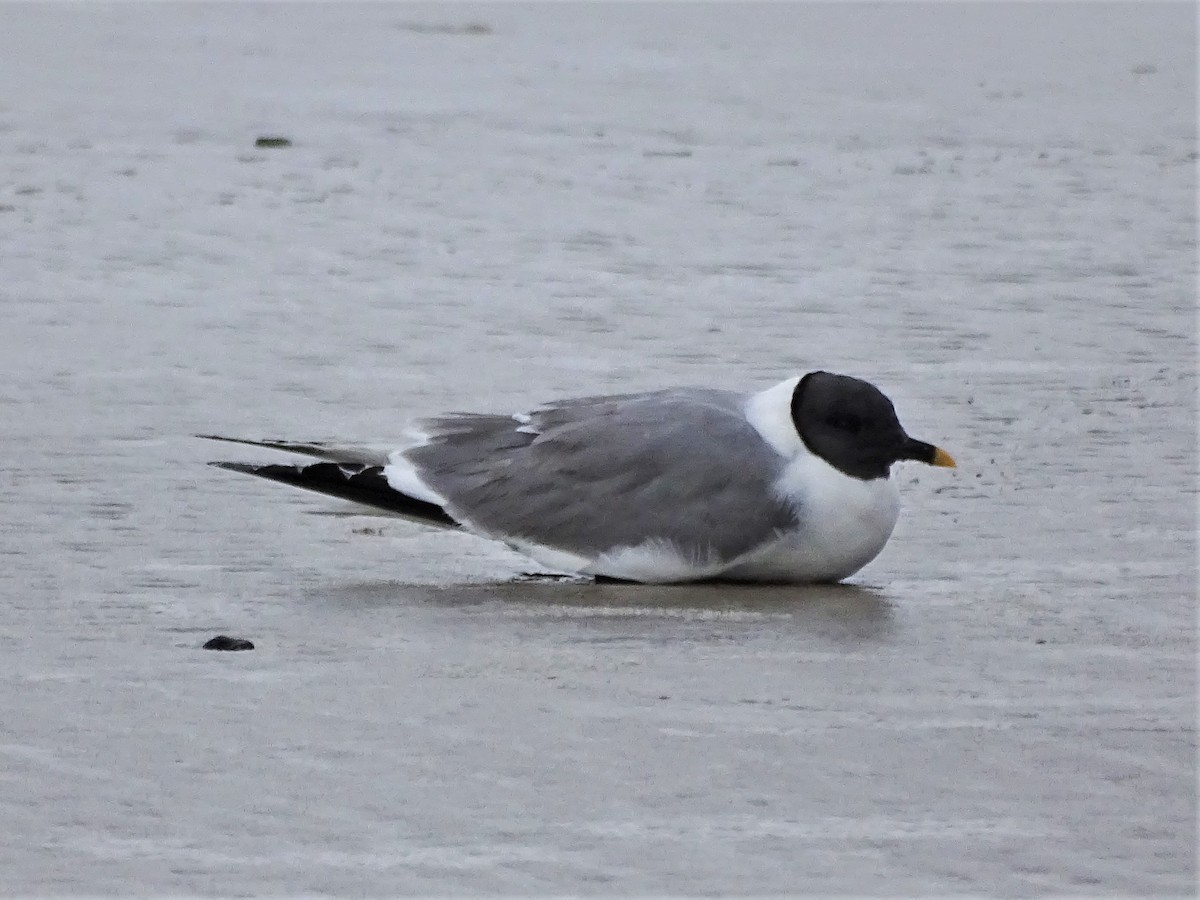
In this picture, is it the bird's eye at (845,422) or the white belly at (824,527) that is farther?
the bird's eye at (845,422)

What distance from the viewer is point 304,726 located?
15.8ft

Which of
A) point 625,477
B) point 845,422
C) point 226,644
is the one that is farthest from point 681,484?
point 226,644

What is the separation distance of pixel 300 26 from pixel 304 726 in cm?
1394

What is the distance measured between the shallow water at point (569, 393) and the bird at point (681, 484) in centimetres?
11

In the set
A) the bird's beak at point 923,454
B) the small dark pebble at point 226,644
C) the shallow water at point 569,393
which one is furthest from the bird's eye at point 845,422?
the small dark pebble at point 226,644

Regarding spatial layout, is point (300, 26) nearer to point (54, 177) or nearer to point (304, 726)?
point (54, 177)

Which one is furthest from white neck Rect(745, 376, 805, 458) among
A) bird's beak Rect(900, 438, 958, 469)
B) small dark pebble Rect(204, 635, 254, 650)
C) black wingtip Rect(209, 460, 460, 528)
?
small dark pebble Rect(204, 635, 254, 650)

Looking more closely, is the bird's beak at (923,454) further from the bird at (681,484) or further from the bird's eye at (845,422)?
the bird's eye at (845,422)

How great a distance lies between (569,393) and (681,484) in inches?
87.7

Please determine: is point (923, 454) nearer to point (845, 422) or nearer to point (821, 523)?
point (845, 422)

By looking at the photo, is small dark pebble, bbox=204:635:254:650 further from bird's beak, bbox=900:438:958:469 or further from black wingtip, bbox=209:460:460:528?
bird's beak, bbox=900:438:958:469

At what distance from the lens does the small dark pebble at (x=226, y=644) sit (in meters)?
5.40

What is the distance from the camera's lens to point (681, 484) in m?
6.11

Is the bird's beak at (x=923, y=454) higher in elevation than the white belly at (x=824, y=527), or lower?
higher
